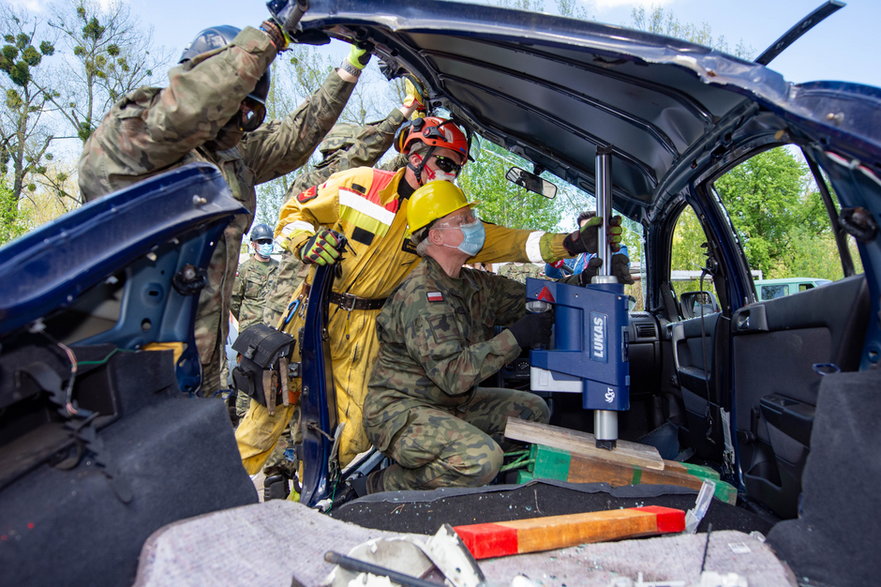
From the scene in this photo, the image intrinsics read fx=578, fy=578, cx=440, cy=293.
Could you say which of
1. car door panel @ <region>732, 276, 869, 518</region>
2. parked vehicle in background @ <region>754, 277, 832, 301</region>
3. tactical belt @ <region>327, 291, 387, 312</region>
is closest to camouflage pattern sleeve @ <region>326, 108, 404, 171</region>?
tactical belt @ <region>327, 291, 387, 312</region>

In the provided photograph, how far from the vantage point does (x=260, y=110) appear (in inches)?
104

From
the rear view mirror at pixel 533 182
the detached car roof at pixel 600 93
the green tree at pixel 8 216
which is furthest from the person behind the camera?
the green tree at pixel 8 216

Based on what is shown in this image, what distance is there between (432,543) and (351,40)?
1586 mm

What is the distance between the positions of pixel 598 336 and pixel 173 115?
5.96 ft

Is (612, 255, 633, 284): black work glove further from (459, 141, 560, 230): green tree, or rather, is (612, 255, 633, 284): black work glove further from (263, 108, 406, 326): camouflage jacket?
(459, 141, 560, 230): green tree

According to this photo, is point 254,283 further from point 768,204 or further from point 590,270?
point 768,204

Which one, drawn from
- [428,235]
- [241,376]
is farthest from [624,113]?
[241,376]

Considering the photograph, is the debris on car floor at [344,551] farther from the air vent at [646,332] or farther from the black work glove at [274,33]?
the air vent at [646,332]

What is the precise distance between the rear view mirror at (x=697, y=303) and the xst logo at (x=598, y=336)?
0.67 m

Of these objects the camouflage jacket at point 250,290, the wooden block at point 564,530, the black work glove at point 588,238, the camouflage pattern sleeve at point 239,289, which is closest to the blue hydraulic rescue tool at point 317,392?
the black work glove at point 588,238

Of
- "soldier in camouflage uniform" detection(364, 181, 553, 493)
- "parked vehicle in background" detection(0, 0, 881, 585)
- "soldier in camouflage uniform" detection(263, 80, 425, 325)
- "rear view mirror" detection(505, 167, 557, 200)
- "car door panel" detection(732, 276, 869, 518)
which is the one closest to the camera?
"parked vehicle in background" detection(0, 0, 881, 585)

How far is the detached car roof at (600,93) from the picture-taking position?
1354 millimetres

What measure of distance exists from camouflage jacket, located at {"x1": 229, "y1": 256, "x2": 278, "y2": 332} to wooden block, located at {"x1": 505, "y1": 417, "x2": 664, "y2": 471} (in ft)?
20.4

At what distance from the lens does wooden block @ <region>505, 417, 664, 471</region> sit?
2.40 metres
